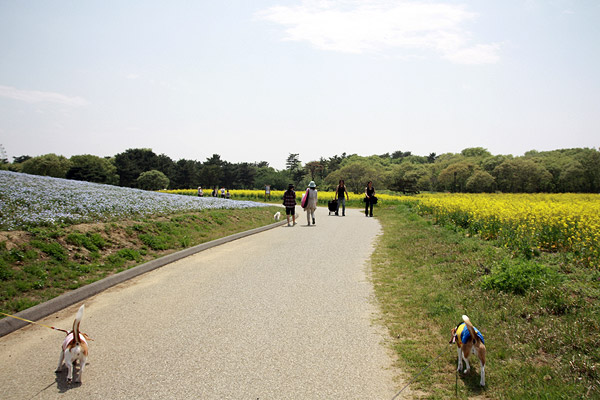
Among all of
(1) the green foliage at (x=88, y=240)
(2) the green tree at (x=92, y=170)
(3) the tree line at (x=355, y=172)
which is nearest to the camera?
(1) the green foliage at (x=88, y=240)

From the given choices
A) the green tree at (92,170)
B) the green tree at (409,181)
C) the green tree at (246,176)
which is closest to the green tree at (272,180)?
the green tree at (246,176)

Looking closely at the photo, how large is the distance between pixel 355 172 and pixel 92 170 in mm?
51773

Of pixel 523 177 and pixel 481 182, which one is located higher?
pixel 523 177

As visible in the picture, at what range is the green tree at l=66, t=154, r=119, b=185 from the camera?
76.7 meters

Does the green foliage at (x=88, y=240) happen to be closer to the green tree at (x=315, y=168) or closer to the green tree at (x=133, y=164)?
the green tree at (x=133, y=164)

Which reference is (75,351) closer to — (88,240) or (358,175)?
(88,240)

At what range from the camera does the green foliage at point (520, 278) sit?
19.7ft

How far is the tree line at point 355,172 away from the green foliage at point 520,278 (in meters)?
60.7

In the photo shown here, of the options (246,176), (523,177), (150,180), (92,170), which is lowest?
(150,180)

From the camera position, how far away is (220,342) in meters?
4.80

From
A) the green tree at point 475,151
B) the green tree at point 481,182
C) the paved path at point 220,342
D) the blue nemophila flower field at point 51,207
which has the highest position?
the green tree at point 475,151

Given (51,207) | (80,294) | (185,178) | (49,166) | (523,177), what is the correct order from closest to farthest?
(80,294)
(51,207)
(523,177)
(49,166)
(185,178)

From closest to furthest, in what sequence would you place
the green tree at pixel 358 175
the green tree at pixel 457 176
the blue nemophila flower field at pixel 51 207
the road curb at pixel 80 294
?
1. the road curb at pixel 80 294
2. the blue nemophila flower field at pixel 51 207
3. the green tree at pixel 358 175
4. the green tree at pixel 457 176

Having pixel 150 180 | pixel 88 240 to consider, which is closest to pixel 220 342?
pixel 88 240
